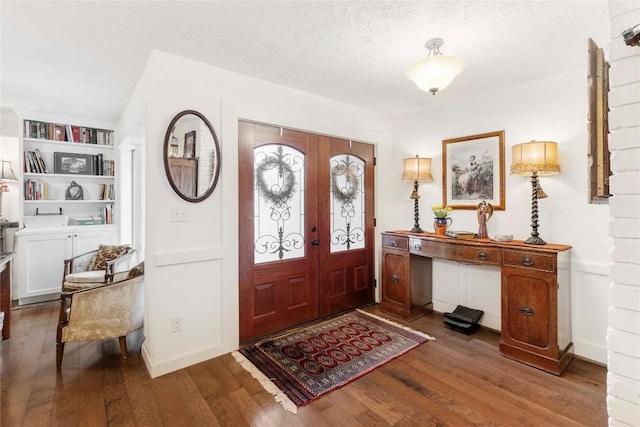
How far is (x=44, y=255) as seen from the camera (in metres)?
3.78

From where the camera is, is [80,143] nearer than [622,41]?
No

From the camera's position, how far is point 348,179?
3.62 metres

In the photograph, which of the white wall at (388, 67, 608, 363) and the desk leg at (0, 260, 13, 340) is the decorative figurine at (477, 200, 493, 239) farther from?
the desk leg at (0, 260, 13, 340)

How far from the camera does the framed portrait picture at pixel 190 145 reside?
2.41 meters

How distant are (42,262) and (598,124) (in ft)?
17.7

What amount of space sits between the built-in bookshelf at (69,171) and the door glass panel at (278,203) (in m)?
2.83

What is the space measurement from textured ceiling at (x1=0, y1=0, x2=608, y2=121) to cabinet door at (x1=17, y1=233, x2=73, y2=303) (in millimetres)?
1796

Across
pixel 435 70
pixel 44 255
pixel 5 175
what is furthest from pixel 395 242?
pixel 5 175

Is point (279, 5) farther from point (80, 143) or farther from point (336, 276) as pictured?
point (80, 143)

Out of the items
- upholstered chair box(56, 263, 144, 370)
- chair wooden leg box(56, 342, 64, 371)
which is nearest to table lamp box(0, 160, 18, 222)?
upholstered chair box(56, 263, 144, 370)

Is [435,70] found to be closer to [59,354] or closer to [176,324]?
[176,324]

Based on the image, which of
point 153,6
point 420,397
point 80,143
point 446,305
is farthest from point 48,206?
point 446,305

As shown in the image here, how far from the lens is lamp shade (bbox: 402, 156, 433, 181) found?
347 cm

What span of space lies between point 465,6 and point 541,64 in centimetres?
122
